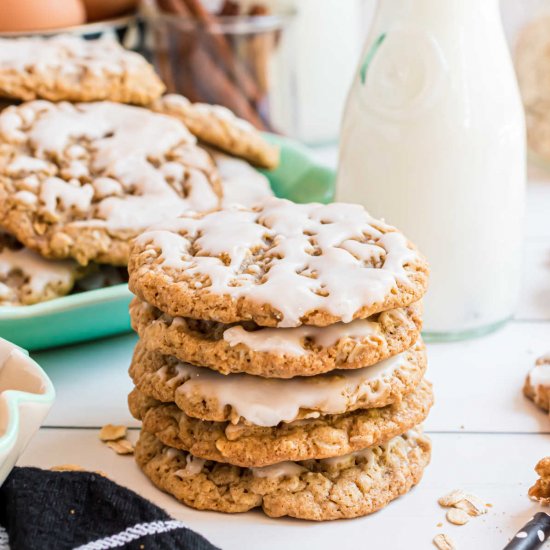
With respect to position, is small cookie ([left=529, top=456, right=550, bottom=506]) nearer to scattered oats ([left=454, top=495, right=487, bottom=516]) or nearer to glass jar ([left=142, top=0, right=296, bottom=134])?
scattered oats ([left=454, top=495, right=487, bottom=516])

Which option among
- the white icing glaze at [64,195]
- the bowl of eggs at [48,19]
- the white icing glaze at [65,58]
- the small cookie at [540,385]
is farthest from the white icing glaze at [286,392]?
the bowl of eggs at [48,19]

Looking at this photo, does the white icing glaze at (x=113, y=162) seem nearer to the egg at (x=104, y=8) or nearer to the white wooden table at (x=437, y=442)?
the white wooden table at (x=437, y=442)

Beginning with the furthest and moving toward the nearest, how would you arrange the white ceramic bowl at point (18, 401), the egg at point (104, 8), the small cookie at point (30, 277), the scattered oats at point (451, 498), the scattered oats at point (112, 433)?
the egg at point (104, 8), the small cookie at point (30, 277), the scattered oats at point (112, 433), the scattered oats at point (451, 498), the white ceramic bowl at point (18, 401)

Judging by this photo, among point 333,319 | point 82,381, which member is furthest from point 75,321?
point 333,319

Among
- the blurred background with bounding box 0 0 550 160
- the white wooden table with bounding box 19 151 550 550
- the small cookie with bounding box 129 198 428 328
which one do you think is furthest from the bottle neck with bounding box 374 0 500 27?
the blurred background with bounding box 0 0 550 160

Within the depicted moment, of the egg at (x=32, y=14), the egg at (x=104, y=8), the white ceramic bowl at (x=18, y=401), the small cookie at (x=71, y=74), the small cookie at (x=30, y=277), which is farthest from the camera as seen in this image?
the egg at (x=104, y=8)

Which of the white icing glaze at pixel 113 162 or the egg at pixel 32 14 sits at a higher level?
the egg at pixel 32 14

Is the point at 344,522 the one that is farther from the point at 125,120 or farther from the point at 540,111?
the point at 540,111
